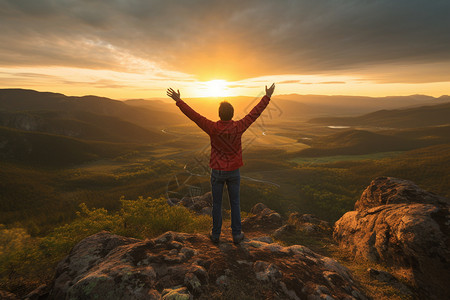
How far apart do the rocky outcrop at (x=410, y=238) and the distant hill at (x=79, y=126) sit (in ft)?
370

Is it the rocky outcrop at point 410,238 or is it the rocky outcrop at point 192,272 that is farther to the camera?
the rocky outcrop at point 410,238

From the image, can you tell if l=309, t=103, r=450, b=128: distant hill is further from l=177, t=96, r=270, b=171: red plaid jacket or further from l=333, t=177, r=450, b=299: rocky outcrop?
l=177, t=96, r=270, b=171: red plaid jacket

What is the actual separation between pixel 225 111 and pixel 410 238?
624 centimetres

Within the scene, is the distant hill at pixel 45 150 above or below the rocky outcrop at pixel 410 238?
Result: below

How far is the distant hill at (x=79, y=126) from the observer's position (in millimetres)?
100812

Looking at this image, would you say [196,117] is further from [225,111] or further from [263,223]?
[263,223]

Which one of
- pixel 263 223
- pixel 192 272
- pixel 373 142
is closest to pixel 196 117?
pixel 192 272

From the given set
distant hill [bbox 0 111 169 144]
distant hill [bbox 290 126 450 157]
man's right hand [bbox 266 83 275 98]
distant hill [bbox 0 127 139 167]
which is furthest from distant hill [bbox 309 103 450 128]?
man's right hand [bbox 266 83 275 98]

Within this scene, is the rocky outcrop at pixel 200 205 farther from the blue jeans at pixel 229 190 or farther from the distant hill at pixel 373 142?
the distant hill at pixel 373 142

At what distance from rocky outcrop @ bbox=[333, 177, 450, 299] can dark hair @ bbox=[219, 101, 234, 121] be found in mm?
6075

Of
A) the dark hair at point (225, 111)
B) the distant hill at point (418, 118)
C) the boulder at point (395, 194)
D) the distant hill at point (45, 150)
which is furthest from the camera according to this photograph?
the distant hill at point (418, 118)

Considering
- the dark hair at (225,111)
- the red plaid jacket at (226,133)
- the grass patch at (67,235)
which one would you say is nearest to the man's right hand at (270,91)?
the red plaid jacket at (226,133)

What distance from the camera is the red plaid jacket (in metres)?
4.98

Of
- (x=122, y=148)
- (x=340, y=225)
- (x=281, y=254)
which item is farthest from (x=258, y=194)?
(x=122, y=148)
